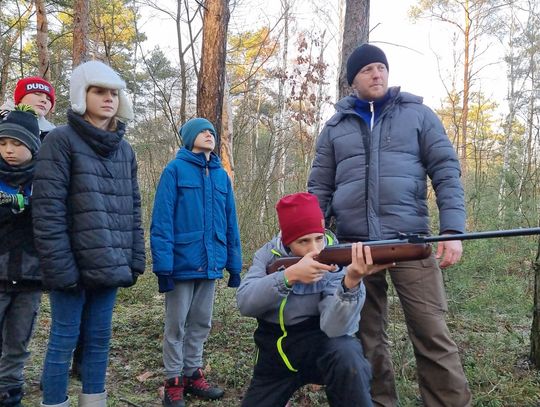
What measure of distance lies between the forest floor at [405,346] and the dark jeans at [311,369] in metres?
0.86

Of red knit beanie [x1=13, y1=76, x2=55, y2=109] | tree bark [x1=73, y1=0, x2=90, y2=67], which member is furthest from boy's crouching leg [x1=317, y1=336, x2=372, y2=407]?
tree bark [x1=73, y1=0, x2=90, y2=67]

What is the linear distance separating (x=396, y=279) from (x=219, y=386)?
158 centimetres

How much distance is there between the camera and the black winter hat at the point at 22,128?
9.32 ft

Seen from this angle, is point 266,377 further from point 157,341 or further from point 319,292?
point 157,341

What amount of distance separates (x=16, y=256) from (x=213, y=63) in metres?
2.60

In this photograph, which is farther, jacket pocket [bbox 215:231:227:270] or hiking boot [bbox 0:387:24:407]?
jacket pocket [bbox 215:231:227:270]

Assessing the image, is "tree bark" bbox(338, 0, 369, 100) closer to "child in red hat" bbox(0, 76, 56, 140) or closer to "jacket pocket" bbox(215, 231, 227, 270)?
"jacket pocket" bbox(215, 231, 227, 270)

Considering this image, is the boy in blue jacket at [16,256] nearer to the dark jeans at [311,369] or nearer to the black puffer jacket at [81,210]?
the black puffer jacket at [81,210]

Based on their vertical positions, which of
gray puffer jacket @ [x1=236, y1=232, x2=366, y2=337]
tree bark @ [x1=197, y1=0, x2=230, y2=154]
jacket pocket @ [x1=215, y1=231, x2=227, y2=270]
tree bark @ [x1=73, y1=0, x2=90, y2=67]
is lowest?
gray puffer jacket @ [x1=236, y1=232, x2=366, y2=337]

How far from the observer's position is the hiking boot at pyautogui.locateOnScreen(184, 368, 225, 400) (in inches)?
126

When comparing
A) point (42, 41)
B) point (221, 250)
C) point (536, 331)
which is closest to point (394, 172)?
point (221, 250)

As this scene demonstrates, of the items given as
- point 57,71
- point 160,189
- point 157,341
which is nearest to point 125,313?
point 157,341

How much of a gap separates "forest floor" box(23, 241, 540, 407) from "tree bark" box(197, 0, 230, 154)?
1.86 m

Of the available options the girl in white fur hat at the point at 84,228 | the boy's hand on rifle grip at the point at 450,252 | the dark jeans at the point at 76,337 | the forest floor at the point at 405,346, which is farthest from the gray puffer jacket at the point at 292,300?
the forest floor at the point at 405,346
